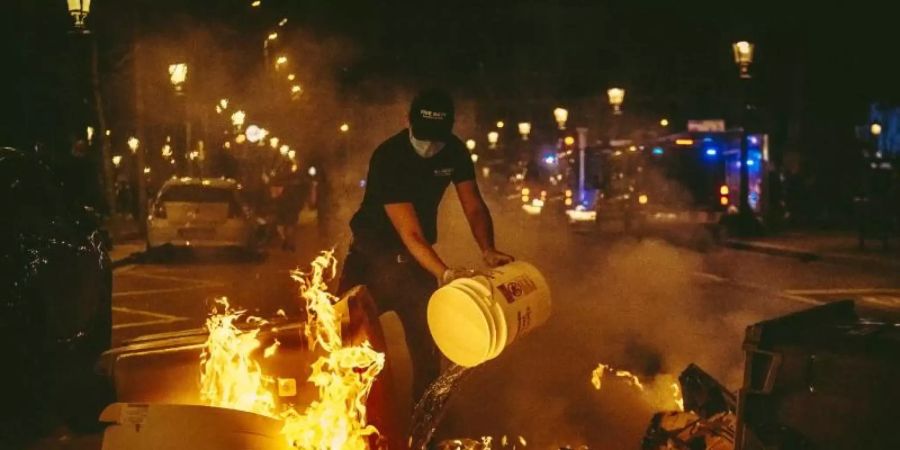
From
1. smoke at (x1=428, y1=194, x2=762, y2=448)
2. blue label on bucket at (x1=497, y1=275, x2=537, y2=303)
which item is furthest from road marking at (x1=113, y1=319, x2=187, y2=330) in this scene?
blue label on bucket at (x1=497, y1=275, x2=537, y2=303)

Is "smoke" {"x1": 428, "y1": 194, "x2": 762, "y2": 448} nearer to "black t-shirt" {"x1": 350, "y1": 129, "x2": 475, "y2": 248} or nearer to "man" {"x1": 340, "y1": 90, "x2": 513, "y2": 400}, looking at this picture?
"man" {"x1": 340, "y1": 90, "x2": 513, "y2": 400}

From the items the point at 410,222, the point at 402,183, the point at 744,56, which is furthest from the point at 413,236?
the point at 744,56

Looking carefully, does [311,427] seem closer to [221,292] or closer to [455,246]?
[221,292]

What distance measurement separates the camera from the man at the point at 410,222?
177 inches

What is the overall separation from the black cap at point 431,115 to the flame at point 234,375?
1.18 meters

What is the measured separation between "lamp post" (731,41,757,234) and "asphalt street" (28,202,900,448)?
8.16 ft

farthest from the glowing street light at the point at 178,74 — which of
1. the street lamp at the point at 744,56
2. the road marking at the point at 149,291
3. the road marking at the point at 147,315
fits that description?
the street lamp at the point at 744,56

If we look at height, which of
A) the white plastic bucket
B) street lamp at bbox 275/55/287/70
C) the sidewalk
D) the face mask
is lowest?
the sidewalk

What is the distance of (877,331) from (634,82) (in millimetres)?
77124

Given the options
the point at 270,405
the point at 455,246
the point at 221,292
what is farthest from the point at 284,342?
the point at 455,246

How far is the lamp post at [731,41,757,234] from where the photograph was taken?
74.1 feet

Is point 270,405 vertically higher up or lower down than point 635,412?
higher up

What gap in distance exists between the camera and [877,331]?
3.57m

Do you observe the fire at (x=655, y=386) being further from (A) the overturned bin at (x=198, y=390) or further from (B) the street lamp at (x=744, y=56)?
(B) the street lamp at (x=744, y=56)
